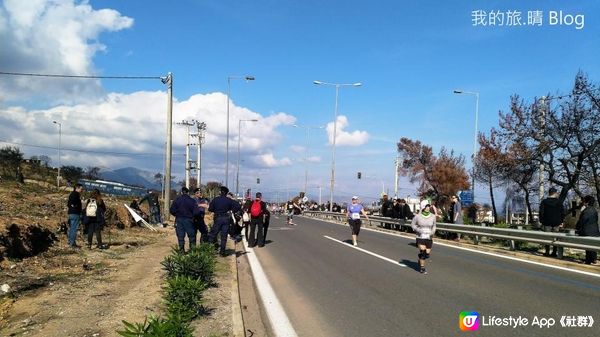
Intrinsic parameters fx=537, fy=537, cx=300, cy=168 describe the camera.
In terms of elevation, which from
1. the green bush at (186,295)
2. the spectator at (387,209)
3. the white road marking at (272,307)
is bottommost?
the white road marking at (272,307)

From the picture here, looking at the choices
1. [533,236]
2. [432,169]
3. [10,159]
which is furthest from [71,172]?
[533,236]

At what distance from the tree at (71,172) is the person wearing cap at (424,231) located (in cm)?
7294

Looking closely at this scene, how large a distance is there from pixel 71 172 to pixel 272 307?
265 feet

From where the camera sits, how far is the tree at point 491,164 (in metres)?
35.8

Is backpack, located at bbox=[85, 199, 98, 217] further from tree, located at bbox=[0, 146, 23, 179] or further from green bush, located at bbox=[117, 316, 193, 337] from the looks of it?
tree, located at bbox=[0, 146, 23, 179]

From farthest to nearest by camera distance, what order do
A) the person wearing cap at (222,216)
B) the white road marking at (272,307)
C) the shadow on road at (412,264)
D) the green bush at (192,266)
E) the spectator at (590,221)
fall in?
the spectator at (590,221)
the person wearing cap at (222,216)
the shadow on road at (412,264)
the green bush at (192,266)
the white road marking at (272,307)

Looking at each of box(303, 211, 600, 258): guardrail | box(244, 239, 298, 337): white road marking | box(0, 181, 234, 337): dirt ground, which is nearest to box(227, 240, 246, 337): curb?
box(0, 181, 234, 337): dirt ground

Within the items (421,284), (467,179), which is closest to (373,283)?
(421,284)

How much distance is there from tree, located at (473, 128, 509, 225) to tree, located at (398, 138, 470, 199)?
10872 mm

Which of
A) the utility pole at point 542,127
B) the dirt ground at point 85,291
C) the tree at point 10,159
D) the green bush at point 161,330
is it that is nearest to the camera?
the green bush at point 161,330

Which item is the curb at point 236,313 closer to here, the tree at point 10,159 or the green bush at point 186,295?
the green bush at point 186,295

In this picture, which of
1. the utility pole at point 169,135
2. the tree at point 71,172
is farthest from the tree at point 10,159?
the utility pole at point 169,135

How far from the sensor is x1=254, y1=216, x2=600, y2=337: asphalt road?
6.79 m

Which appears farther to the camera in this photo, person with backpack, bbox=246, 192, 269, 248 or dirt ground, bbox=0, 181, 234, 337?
person with backpack, bbox=246, 192, 269, 248
